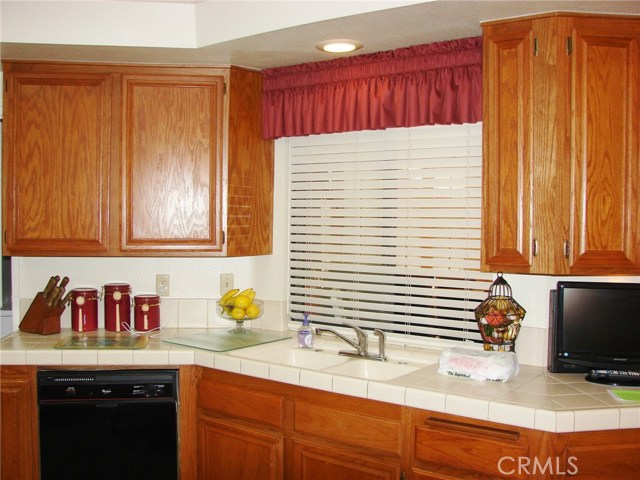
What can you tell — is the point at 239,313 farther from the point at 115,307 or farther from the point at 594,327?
the point at 594,327

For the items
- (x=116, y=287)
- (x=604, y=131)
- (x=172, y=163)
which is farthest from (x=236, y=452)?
(x=604, y=131)

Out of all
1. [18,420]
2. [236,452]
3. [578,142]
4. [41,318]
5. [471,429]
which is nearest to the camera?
[471,429]

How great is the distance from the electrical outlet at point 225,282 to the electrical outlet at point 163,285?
28 centimetres

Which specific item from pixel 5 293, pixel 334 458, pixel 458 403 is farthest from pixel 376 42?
pixel 5 293

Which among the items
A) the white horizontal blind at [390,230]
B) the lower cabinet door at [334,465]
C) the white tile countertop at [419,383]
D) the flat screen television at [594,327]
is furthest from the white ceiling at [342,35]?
the lower cabinet door at [334,465]

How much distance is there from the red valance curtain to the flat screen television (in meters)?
0.82

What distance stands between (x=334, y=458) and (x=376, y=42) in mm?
1699

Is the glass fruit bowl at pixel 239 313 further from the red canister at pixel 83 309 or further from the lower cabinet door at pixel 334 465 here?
the lower cabinet door at pixel 334 465

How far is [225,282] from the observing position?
11.7 feet

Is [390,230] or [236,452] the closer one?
[236,452]

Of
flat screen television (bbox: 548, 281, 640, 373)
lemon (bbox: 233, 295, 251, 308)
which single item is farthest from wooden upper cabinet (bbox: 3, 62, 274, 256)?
flat screen television (bbox: 548, 281, 640, 373)

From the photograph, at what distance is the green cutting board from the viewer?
119 inches

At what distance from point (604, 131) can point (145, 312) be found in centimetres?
229

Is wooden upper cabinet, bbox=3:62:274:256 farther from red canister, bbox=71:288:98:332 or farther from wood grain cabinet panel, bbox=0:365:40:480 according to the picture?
wood grain cabinet panel, bbox=0:365:40:480
